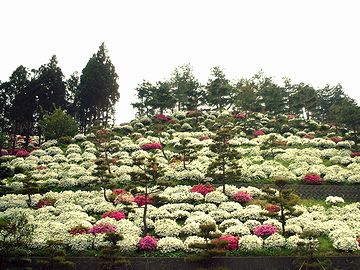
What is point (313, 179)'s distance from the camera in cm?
3478

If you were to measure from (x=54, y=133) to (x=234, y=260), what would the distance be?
4078cm

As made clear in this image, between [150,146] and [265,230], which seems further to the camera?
[150,146]

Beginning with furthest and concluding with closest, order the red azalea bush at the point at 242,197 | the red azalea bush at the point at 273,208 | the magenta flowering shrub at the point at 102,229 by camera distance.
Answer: the red azalea bush at the point at 242,197
the red azalea bush at the point at 273,208
the magenta flowering shrub at the point at 102,229

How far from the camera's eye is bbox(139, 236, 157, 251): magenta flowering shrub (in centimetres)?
2231

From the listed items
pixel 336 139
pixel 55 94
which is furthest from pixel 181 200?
pixel 55 94

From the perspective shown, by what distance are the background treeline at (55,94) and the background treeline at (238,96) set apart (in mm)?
7954

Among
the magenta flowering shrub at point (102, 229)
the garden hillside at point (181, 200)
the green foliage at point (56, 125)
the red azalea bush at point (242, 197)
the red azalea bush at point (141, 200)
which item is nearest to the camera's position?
the garden hillside at point (181, 200)

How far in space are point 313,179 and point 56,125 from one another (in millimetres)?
36320

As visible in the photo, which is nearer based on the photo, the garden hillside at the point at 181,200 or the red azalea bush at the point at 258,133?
the garden hillside at the point at 181,200

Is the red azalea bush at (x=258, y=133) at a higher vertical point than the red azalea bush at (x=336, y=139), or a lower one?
higher

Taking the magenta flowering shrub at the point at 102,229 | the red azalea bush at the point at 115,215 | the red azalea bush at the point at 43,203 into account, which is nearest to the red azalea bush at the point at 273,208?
the red azalea bush at the point at 115,215

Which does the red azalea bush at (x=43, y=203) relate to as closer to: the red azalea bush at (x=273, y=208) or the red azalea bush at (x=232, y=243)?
the red azalea bush at (x=232, y=243)

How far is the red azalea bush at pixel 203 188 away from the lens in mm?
31609

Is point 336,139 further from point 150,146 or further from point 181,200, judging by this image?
point 181,200
